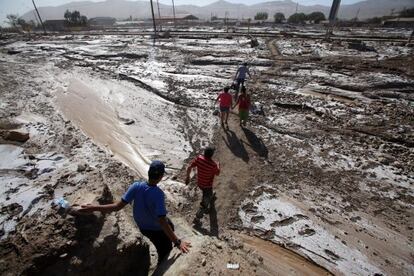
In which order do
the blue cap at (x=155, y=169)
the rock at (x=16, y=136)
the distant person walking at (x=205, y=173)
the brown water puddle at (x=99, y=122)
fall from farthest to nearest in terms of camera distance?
the rock at (x=16, y=136)
the brown water puddle at (x=99, y=122)
the distant person walking at (x=205, y=173)
the blue cap at (x=155, y=169)

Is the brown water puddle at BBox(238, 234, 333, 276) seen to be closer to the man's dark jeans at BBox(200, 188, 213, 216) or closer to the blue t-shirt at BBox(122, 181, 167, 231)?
the man's dark jeans at BBox(200, 188, 213, 216)

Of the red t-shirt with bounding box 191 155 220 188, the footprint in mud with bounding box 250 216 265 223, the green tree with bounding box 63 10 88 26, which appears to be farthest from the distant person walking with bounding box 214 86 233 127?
the green tree with bounding box 63 10 88 26

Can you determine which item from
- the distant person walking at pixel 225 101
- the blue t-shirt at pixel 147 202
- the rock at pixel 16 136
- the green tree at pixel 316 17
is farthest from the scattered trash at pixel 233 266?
the green tree at pixel 316 17

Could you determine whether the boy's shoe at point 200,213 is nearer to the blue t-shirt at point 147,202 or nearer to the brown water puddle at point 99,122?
the blue t-shirt at point 147,202

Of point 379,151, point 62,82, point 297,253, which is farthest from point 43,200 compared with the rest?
point 62,82

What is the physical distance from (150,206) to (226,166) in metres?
3.50

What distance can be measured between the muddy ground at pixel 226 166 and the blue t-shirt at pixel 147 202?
55 cm

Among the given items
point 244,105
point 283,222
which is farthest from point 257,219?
point 244,105

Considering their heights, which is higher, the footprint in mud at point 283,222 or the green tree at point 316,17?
the green tree at point 316,17

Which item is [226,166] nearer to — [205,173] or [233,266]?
[205,173]

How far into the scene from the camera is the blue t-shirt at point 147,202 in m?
2.70

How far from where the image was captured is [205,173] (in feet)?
14.4

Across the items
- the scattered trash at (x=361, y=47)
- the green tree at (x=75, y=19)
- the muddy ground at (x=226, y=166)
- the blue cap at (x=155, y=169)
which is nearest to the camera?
the blue cap at (x=155, y=169)

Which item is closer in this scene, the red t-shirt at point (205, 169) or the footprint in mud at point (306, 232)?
the footprint in mud at point (306, 232)
